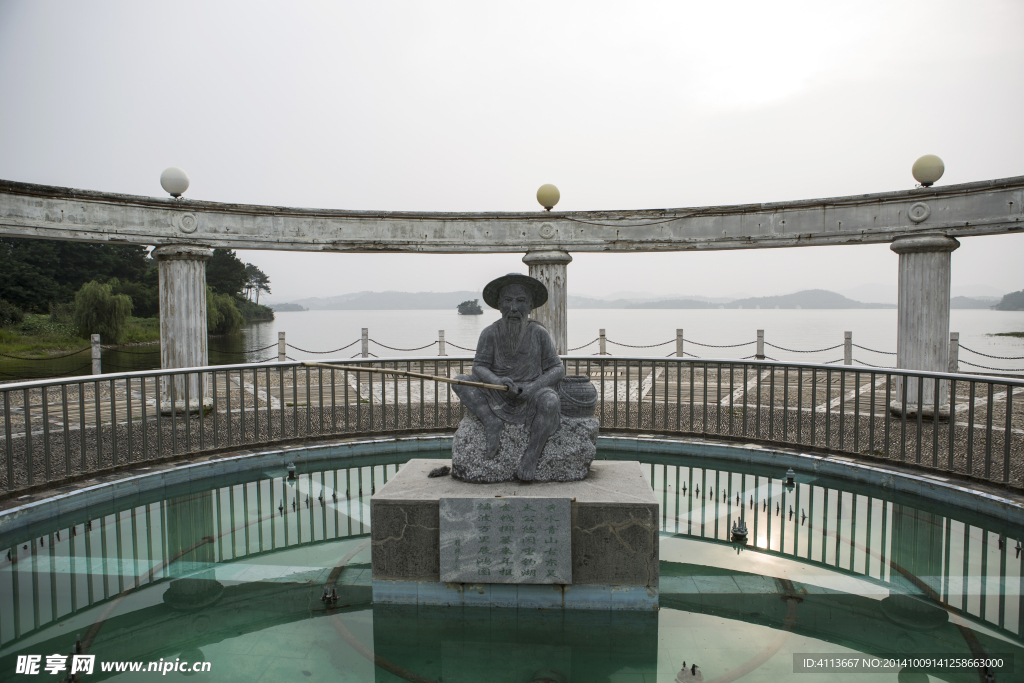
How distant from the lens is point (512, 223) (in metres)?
9.64

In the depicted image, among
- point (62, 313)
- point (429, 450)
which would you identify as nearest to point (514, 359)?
point (429, 450)

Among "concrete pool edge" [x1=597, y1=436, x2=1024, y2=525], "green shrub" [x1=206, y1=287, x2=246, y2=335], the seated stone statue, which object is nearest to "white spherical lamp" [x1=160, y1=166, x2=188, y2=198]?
the seated stone statue

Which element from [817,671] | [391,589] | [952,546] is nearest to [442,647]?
[391,589]

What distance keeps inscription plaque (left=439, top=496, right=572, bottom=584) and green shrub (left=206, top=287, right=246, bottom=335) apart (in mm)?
31097

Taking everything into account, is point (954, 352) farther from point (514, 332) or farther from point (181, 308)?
point (181, 308)

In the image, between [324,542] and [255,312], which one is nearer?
[324,542]

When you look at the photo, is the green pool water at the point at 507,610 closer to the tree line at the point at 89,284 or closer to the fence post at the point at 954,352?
the fence post at the point at 954,352

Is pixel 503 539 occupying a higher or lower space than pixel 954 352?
lower

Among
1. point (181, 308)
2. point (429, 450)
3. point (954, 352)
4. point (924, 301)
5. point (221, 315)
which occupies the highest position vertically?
point (924, 301)

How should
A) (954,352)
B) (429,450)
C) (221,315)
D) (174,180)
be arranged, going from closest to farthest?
(429,450)
(174,180)
(954,352)
(221,315)

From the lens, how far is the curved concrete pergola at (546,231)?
799 cm

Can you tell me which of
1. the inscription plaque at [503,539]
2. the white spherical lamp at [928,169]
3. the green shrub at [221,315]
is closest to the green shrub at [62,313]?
the green shrub at [221,315]

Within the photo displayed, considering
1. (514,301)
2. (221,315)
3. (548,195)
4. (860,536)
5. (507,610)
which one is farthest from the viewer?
(221,315)

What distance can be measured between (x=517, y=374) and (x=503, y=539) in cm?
119
